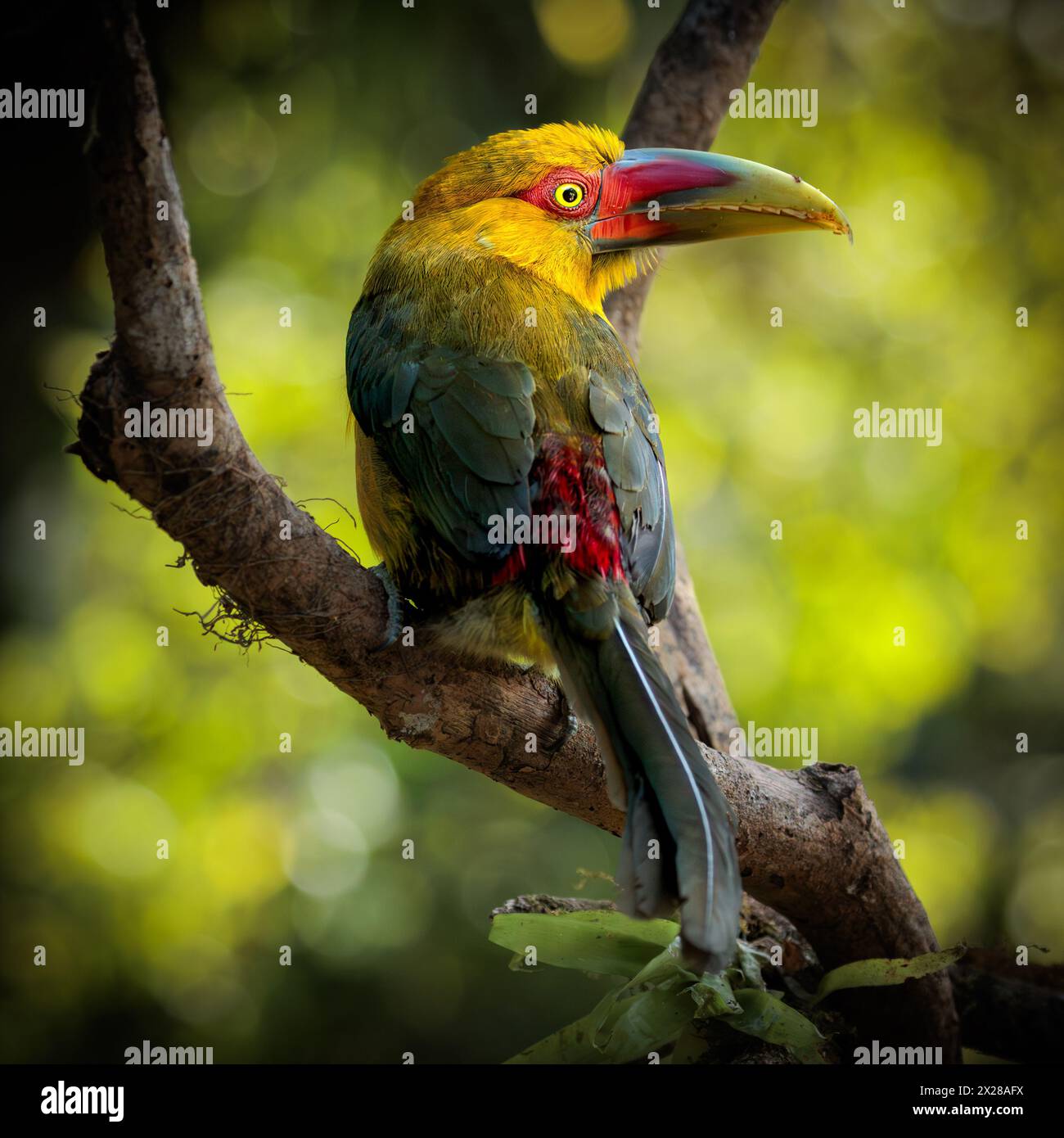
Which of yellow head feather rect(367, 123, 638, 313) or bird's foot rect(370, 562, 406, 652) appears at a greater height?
yellow head feather rect(367, 123, 638, 313)

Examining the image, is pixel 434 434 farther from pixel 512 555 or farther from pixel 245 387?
pixel 245 387

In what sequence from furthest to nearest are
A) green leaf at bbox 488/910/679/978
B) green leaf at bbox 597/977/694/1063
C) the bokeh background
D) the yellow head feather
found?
the bokeh background < the yellow head feather < green leaf at bbox 488/910/679/978 < green leaf at bbox 597/977/694/1063

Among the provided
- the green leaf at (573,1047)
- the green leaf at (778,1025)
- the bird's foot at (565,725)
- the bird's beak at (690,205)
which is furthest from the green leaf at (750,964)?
the bird's beak at (690,205)

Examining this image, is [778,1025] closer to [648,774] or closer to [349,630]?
[648,774]

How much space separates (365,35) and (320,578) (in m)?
3.35

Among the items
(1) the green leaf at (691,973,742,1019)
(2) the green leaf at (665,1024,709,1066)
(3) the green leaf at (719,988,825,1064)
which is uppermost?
(1) the green leaf at (691,973,742,1019)

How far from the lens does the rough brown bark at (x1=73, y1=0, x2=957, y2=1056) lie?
4.88ft

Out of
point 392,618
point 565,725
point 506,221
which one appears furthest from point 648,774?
point 506,221

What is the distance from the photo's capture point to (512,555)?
2.03m

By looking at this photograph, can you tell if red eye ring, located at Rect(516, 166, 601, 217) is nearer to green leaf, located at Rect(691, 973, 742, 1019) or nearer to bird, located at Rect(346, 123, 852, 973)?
bird, located at Rect(346, 123, 852, 973)

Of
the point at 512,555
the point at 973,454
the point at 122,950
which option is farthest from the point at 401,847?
the point at 973,454

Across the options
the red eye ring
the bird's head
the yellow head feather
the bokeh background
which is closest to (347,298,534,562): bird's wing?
the yellow head feather

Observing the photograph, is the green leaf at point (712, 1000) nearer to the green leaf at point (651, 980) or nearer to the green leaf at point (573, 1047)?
the green leaf at point (651, 980)

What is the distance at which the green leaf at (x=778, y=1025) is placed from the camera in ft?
7.37
